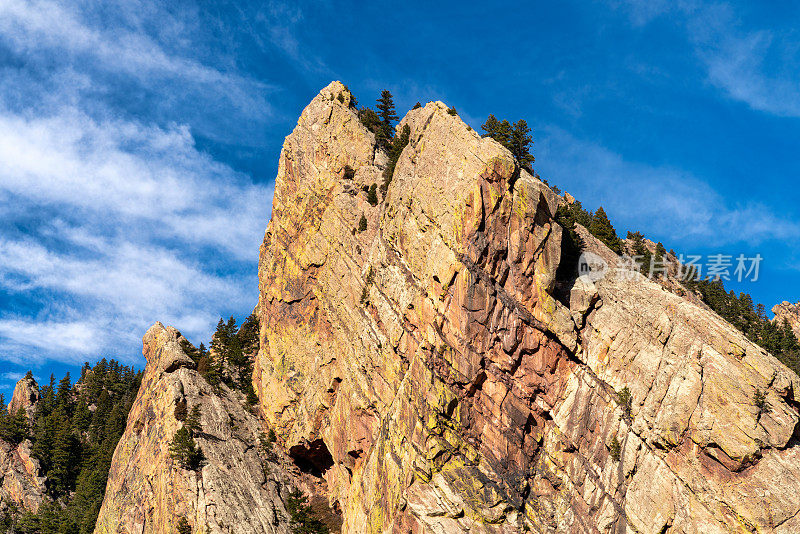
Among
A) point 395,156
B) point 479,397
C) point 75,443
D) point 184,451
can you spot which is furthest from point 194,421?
point 75,443

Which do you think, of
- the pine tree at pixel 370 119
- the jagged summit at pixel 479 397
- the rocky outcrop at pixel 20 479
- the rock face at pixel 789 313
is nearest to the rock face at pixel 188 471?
the jagged summit at pixel 479 397

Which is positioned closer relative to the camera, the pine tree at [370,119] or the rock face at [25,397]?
the pine tree at [370,119]

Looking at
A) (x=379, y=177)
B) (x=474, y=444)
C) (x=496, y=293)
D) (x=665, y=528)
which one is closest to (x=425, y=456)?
(x=474, y=444)

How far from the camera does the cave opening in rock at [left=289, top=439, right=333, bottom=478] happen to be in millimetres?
71500

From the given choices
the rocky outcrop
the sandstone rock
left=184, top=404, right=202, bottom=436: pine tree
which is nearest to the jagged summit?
left=184, top=404, right=202, bottom=436: pine tree

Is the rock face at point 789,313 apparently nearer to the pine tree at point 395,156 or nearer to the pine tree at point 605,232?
the pine tree at point 605,232

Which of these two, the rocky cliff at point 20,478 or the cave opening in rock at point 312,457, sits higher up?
the rocky cliff at point 20,478

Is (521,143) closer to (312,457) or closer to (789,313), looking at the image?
(312,457)

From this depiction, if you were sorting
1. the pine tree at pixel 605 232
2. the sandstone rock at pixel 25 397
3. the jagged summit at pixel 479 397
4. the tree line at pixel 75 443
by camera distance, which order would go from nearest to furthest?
the jagged summit at pixel 479 397 < the pine tree at pixel 605 232 < the tree line at pixel 75 443 < the sandstone rock at pixel 25 397

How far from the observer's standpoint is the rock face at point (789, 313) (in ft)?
366

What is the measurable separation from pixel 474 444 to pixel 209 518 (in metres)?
30.7

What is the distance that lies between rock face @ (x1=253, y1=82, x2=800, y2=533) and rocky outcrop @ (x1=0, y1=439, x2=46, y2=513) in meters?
57.1

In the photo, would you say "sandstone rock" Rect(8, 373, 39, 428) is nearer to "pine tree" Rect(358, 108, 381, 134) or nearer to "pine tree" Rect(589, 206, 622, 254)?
"pine tree" Rect(358, 108, 381, 134)

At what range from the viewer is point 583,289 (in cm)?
5338
